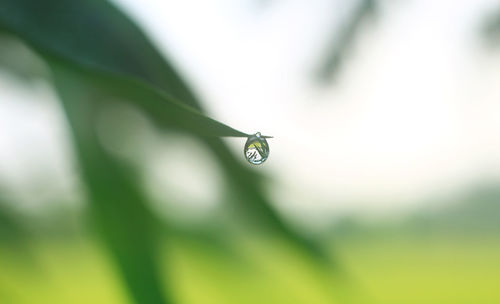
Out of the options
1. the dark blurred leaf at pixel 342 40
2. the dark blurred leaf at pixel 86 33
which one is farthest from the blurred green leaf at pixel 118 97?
the dark blurred leaf at pixel 342 40

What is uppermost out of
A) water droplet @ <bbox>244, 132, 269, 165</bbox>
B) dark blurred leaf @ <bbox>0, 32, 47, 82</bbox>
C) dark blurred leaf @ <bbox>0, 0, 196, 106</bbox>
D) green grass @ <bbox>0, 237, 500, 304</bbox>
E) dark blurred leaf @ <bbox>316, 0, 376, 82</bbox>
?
dark blurred leaf @ <bbox>316, 0, 376, 82</bbox>

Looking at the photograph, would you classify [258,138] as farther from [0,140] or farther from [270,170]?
[0,140]

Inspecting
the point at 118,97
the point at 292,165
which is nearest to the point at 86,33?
the point at 118,97

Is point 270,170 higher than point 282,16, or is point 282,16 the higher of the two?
point 282,16

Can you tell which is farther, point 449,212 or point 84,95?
point 449,212

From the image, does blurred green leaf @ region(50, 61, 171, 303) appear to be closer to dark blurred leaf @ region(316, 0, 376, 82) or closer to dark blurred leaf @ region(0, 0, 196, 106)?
dark blurred leaf @ region(0, 0, 196, 106)

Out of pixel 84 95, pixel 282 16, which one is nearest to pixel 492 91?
pixel 282 16

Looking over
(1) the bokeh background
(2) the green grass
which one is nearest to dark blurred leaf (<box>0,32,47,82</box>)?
(1) the bokeh background
